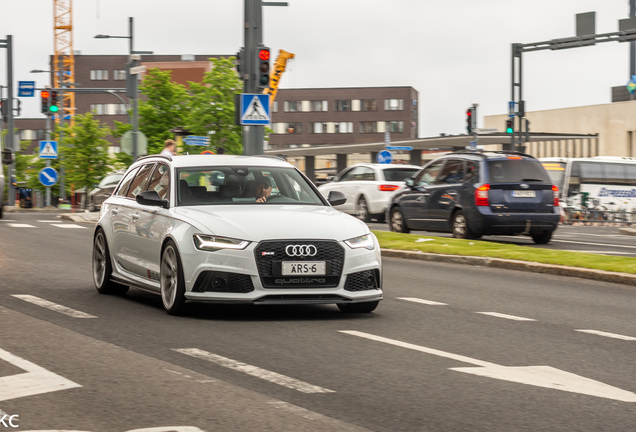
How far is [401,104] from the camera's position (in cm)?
13425

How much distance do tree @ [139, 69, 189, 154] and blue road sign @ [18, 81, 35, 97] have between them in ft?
17.4

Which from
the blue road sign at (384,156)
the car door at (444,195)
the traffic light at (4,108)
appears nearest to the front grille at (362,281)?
the car door at (444,195)

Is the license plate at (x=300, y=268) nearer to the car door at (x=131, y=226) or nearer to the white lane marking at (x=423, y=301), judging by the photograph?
the car door at (x=131, y=226)

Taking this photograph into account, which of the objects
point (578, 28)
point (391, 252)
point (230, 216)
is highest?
point (578, 28)

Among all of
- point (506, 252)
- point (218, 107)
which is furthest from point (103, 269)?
point (218, 107)

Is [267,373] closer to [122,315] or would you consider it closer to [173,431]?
[173,431]

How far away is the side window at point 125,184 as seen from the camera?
12254 mm

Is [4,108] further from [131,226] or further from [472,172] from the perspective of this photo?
[131,226]

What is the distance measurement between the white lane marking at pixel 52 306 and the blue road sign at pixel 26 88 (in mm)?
46603

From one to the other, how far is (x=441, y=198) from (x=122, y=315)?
13.1 m

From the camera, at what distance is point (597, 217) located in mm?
45500

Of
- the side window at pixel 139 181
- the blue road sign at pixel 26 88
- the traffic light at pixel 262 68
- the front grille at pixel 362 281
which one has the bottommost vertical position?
the front grille at pixel 362 281

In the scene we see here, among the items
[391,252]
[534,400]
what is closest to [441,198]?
[391,252]

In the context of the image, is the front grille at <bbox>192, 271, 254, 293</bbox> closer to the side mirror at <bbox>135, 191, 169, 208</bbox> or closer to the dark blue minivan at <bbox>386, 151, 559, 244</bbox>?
the side mirror at <bbox>135, 191, 169, 208</bbox>
